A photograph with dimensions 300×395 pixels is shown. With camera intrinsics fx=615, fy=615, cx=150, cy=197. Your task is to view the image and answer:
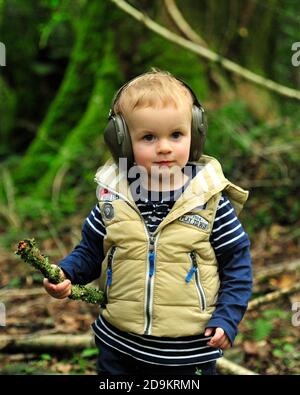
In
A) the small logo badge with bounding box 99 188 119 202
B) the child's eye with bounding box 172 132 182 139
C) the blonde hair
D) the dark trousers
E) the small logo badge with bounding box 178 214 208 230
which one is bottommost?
the dark trousers

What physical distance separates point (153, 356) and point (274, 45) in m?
5.63

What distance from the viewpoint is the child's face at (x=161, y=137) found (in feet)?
9.10

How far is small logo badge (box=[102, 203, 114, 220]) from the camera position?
9.70ft

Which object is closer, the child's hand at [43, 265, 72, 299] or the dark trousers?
the child's hand at [43, 265, 72, 299]

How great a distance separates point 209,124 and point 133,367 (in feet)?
13.8

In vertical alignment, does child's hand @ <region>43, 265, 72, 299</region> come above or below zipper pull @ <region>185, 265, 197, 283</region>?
below

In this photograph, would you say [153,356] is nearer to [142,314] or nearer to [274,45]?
[142,314]

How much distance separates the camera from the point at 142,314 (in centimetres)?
286

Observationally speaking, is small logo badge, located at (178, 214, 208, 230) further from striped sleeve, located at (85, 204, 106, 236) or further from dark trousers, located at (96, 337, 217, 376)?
dark trousers, located at (96, 337, 217, 376)

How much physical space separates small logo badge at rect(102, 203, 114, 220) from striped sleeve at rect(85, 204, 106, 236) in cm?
11

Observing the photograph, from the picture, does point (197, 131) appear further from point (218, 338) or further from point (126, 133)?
point (218, 338)

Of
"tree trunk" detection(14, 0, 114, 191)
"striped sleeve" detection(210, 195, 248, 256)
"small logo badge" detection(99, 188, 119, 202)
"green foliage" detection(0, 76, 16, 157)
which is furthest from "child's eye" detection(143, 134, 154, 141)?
"green foliage" detection(0, 76, 16, 157)
